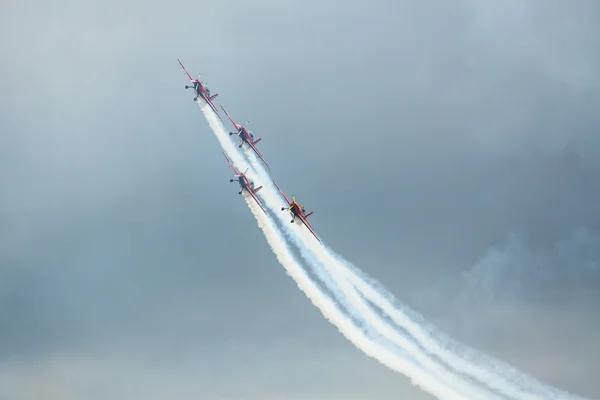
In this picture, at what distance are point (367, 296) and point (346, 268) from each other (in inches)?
227

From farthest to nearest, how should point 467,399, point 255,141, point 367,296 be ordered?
point 255,141, point 367,296, point 467,399

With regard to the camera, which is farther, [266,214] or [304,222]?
[266,214]

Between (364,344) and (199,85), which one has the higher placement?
(199,85)

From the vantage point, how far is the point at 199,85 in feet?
436

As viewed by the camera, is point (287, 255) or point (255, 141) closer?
point (287, 255)

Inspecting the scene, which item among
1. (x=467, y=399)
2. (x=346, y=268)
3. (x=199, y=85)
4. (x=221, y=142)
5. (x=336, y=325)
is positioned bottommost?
(x=467, y=399)

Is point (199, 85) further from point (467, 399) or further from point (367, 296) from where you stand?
point (467, 399)

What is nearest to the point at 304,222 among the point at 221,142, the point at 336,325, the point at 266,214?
the point at 266,214

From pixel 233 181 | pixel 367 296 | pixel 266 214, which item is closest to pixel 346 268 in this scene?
pixel 367 296

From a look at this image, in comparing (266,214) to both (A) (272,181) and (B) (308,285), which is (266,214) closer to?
(A) (272,181)

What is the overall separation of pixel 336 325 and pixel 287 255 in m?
14.7

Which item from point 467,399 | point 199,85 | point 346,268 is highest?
point 199,85

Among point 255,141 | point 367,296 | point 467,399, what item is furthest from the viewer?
point 255,141

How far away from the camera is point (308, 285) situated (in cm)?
11888
